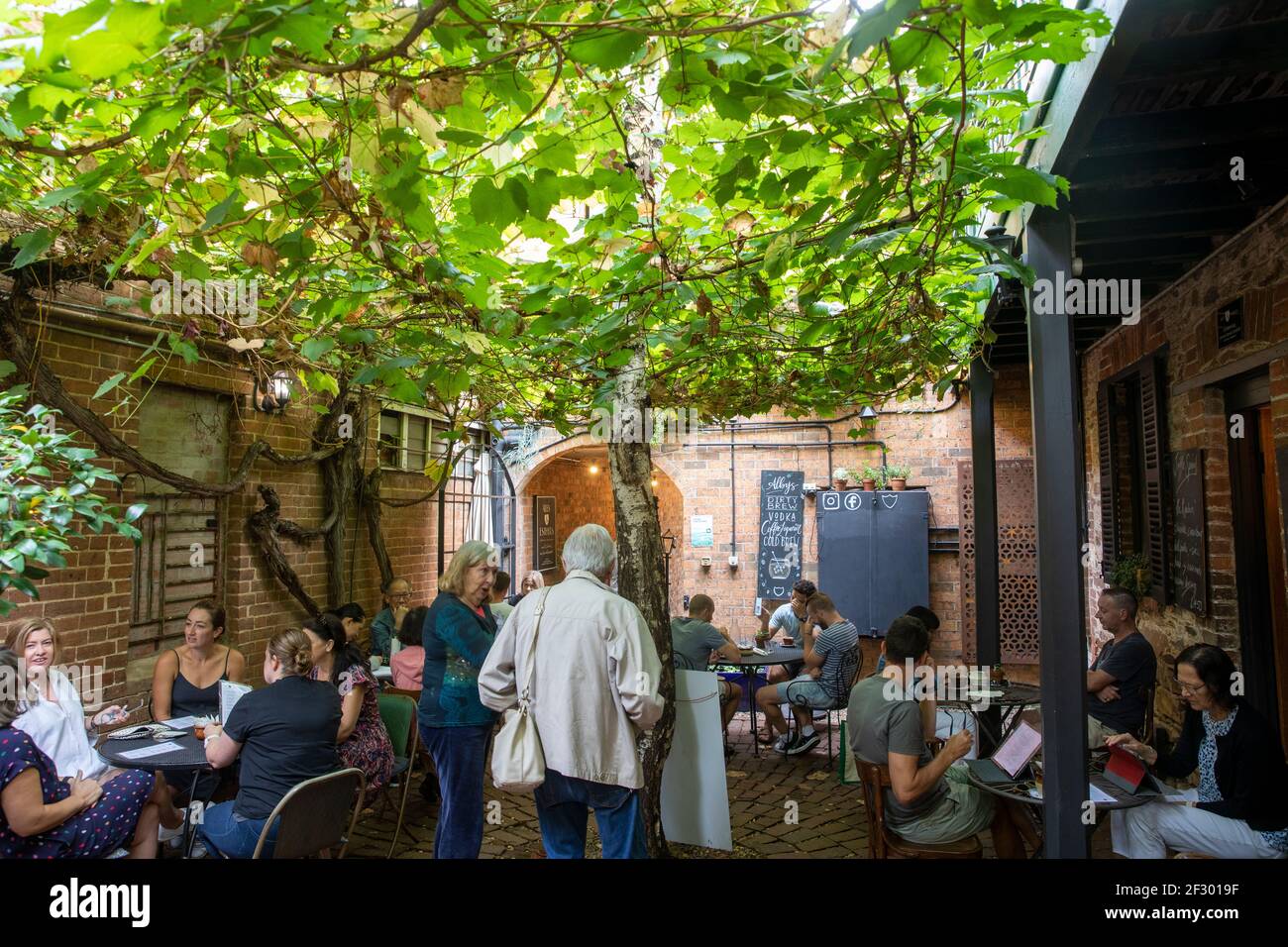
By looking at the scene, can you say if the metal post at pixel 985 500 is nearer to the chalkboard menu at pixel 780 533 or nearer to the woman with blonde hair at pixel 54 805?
the chalkboard menu at pixel 780 533

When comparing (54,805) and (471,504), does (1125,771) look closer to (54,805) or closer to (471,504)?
(54,805)

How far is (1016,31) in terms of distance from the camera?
1.95 metres

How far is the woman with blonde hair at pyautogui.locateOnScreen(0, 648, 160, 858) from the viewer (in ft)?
9.66

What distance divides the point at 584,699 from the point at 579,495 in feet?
41.9

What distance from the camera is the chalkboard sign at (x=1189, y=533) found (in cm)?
484

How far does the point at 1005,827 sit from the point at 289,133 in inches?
164

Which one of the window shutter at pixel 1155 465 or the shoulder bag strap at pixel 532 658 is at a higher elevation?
the window shutter at pixel 1155 465

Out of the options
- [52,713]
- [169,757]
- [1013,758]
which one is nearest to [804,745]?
[1013,758]

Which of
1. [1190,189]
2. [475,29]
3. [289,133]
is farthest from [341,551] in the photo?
[1190,189]

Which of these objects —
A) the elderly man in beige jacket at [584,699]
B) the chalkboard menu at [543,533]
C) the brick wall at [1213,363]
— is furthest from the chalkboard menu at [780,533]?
the elderly man in beige jacket at [584,699]

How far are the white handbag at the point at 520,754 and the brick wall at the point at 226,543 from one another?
258cm

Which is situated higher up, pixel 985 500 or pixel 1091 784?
pixel 985 500

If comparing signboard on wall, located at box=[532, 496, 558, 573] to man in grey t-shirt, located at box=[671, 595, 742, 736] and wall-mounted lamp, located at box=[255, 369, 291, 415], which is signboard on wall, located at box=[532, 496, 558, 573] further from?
man in grey t-shirt, located at box=[671, 595, 742, 736]

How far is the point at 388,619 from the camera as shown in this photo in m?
6.73
